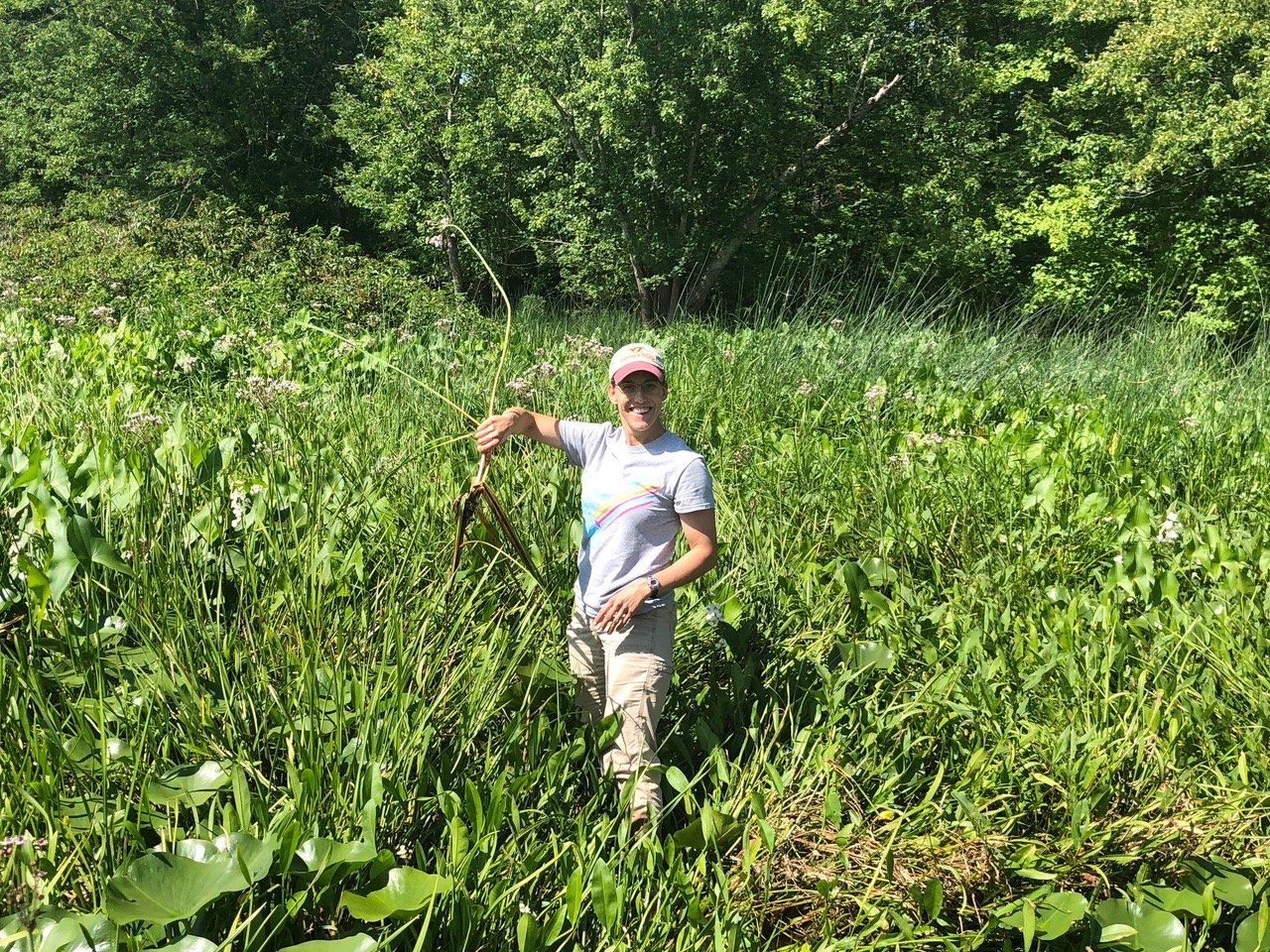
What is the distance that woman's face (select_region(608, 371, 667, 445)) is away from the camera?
8.23 ft

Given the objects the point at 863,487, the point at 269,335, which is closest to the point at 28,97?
the point at 269,335

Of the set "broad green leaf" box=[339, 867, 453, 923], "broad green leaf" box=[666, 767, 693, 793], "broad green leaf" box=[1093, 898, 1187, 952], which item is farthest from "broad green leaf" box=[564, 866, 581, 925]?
"broad green leaf" box=[1093, 898, 1187, 952]

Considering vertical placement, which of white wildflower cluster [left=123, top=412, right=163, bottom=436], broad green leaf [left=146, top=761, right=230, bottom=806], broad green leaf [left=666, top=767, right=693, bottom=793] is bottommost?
broad green leaf [left=666, top=767, right=693, bottom=793]

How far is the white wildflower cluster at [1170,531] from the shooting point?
12.1ft

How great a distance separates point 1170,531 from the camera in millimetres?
3715

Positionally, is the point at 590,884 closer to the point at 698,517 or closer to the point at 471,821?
the point at 471,821

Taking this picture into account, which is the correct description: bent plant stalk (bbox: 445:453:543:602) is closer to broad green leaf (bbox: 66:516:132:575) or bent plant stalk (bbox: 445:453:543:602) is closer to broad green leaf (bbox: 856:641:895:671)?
broad green leaf (bbox: 66:516:132:575)

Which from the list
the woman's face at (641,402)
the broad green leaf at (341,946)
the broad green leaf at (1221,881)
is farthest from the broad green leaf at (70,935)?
the broad green leaf at (1221,881)

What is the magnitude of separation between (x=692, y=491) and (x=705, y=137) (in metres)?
16.1

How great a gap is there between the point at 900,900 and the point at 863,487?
251 cm

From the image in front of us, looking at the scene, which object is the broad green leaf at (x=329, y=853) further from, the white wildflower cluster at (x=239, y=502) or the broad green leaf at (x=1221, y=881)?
the broad green leaf at (x=1221, y=881)

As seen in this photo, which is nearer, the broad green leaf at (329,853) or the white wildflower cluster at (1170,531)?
the broad green leaf at (329,853)

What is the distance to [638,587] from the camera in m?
2.37

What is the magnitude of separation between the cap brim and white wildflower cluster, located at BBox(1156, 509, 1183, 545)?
2.29 meters
